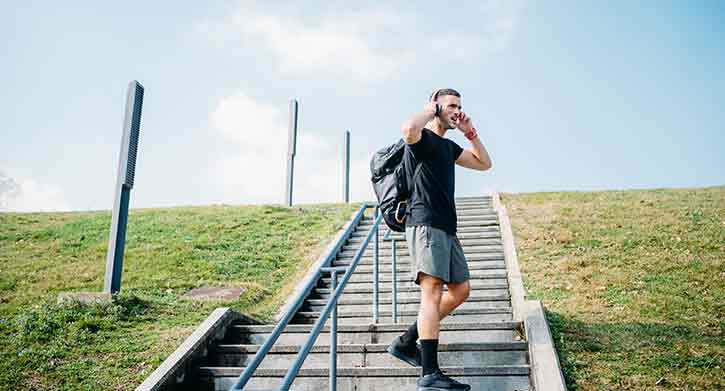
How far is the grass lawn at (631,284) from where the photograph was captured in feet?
13.5

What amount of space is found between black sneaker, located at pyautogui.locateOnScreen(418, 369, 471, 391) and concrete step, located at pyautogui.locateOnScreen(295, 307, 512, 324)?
2553 millimetres

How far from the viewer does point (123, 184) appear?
650cm

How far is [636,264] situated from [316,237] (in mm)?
5465

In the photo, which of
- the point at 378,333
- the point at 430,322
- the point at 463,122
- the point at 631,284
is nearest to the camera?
the point at 430,322

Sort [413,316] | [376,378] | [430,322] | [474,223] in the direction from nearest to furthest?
[430,322]
[376,378]
[413,316]
[474,223]

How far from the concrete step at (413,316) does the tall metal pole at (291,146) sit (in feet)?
25.8

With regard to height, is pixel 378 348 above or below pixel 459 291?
below

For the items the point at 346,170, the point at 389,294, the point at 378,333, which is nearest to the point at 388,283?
the point at 389,294

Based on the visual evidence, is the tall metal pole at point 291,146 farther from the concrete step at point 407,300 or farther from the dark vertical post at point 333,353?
the dark vertical post at point 333,353

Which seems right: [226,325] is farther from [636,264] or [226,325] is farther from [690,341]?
[636,264]

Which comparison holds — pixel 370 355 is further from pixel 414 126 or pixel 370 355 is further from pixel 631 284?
pixel 631 284

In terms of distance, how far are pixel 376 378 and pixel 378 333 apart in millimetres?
846

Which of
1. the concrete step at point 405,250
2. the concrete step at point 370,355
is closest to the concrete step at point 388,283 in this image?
the concrete step at point 405,250

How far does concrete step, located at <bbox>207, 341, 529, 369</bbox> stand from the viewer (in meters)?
4.33
